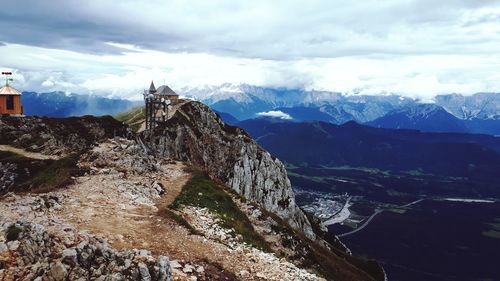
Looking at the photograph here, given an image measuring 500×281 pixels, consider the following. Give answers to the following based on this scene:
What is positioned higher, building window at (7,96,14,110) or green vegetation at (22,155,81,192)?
building window at (7,96,14,110)

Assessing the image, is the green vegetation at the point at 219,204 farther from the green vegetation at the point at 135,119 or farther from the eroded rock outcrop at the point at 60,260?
the green vegetation at the point at 135,119

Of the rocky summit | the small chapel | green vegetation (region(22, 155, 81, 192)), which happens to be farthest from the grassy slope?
the small chapel

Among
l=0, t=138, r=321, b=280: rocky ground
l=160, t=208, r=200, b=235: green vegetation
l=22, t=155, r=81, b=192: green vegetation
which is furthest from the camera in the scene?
l=22, t=155, r=81, b=192: green vegetation

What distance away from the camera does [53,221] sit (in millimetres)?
30766

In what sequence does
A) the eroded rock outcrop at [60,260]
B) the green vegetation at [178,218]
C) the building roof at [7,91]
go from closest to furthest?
the eroded rock outcrop at [60,260] → the green vegetation at [178,218] → the building roof at [7,91]

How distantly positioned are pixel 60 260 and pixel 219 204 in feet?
89.9

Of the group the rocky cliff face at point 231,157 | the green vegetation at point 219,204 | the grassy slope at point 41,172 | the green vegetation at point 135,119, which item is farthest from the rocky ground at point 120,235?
the green vegetation at point 135,119

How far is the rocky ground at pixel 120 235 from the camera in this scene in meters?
23.3

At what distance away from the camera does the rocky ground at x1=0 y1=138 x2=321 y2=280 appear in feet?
76.5

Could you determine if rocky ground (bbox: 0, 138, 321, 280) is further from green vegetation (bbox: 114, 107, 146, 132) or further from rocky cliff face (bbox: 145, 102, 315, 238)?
green vegetation (bbox: 114, 107, 146, 132)

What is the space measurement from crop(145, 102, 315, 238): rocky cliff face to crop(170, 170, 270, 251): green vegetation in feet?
237

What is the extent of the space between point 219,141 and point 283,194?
27.1 metres

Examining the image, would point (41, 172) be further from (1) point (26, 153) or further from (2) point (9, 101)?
(2) point (9, 101)

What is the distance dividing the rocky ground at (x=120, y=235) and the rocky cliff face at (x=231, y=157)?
7394 centimetres
